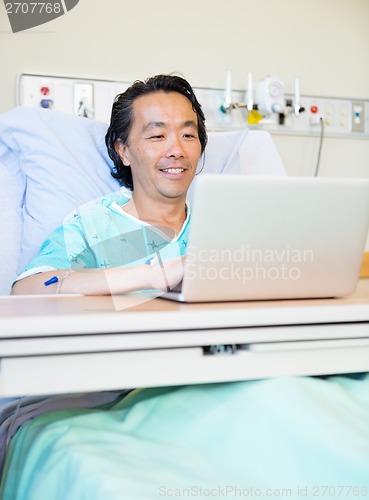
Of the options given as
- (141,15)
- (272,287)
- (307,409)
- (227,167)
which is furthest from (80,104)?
(307,409)

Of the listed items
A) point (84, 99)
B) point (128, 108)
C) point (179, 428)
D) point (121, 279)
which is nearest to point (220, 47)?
point (84, 99)

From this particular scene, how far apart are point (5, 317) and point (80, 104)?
1716 mm

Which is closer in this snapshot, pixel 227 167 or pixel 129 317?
pixel 129 317

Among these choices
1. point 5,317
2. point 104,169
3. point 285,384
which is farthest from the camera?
point 104,169

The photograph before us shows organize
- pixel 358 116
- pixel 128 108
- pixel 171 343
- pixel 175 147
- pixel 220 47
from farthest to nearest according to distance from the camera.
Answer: pixel 358 116 → pixel 220 47 → pixel 128 108 → pixel 175 147 → pixel 171 343

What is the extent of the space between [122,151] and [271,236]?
1093 millimetres

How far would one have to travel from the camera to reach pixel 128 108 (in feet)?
6.24

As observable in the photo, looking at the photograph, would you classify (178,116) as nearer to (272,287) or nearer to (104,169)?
(104,169)

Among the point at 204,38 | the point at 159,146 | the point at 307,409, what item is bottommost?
the point at 307,409

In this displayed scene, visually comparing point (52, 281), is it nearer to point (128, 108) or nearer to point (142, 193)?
point (142, 193)

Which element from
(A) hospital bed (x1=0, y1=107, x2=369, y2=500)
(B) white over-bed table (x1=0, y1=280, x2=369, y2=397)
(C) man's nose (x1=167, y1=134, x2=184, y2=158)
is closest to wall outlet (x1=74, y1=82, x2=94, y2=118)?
(C) man's nose (x1=167, y1=134, x2=184, y2=158)

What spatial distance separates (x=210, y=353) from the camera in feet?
2.72

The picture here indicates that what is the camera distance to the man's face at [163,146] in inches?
71.1

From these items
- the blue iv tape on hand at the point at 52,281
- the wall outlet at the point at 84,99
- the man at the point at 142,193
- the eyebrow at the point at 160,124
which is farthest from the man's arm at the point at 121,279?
the wall outlet at the point at 84,99
